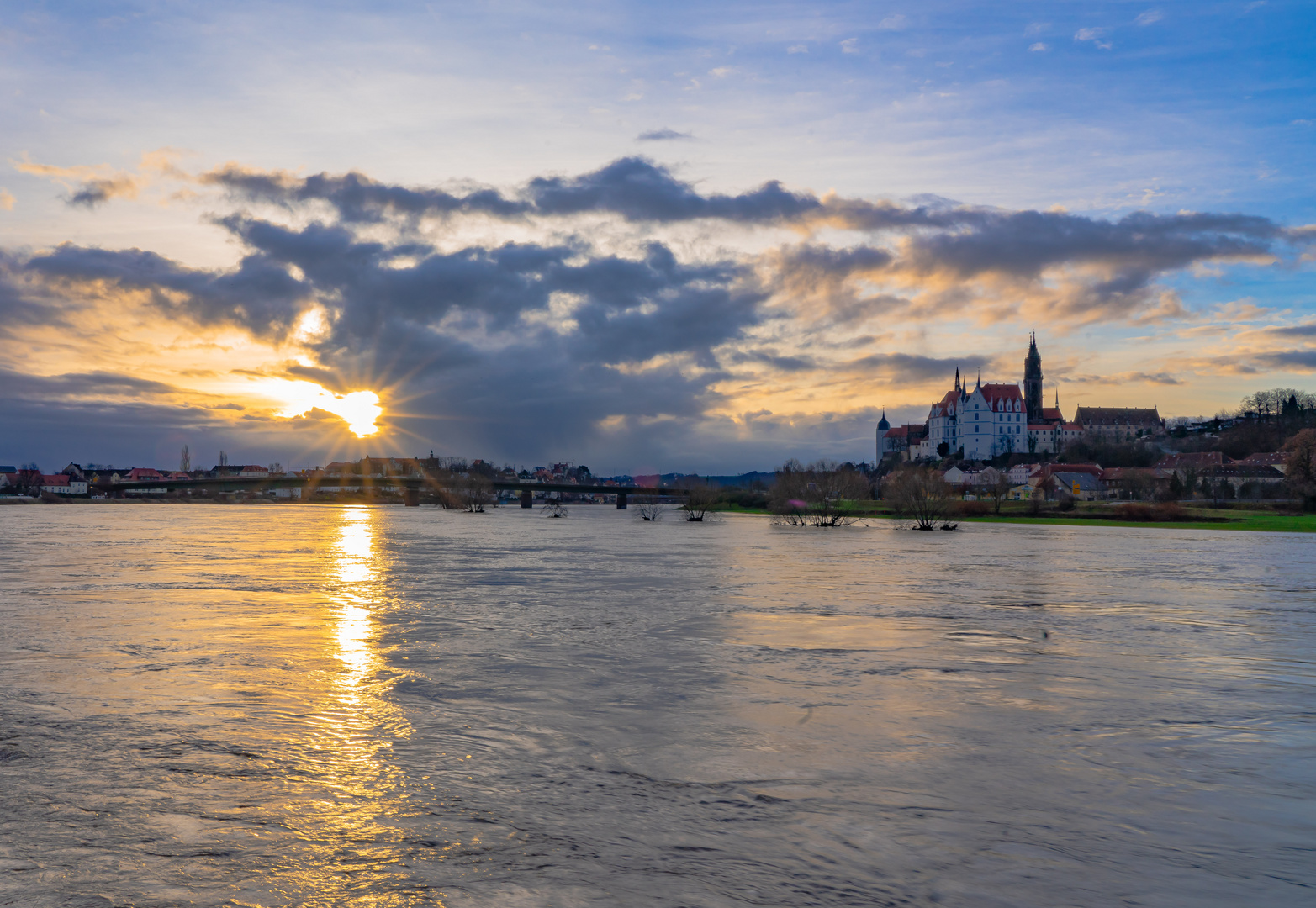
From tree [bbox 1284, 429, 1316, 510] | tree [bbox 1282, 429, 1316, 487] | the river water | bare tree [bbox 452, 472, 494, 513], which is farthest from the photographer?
bare tree [bbox 452, 472, 494, 513]

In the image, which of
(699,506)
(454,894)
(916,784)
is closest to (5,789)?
(454,894)

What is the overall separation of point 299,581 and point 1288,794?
105 ft

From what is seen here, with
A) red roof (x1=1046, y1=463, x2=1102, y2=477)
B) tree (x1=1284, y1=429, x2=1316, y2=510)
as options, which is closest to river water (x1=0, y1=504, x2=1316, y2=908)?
tree (x1=1284, y1=429, x2=1316, y2=510)

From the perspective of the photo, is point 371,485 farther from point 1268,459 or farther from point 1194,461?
point 1268,459

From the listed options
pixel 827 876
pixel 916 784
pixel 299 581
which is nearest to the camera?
pixel 827 876

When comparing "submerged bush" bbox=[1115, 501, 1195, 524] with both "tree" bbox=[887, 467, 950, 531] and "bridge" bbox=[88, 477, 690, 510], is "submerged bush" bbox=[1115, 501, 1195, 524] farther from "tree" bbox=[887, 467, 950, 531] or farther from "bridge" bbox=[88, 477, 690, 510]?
"bridge" bbox=[88, 477, 690, 510]

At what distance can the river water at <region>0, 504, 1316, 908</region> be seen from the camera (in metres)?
7.53

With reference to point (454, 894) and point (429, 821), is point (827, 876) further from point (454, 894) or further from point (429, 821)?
point (429, 821)

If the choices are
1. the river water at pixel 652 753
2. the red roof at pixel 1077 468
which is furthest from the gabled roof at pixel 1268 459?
the river water at pixel 652 753

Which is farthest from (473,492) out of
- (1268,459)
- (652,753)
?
(652,753)

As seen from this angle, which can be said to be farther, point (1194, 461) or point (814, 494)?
point (1194, 461)

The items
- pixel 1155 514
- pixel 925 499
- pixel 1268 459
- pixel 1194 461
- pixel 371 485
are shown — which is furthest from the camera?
pixel 371 485

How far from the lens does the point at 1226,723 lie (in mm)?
13156

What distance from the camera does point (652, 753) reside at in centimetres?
1127
